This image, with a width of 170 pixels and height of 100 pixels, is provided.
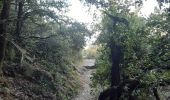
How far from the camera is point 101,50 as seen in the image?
2288 centimetres

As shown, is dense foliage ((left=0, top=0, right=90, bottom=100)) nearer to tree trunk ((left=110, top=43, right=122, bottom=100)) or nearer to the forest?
the forest

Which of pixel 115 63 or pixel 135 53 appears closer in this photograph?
pixel 115 63

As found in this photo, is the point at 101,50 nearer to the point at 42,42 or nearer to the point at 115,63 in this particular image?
the point at 115,63

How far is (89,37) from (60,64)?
538cm

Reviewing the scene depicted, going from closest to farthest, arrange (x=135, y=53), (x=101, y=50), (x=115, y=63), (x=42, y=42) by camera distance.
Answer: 1. (x=115, y=63)
2. (x=135, y=53)
3. (x=101, y=50)
4. (x=42, y=42)

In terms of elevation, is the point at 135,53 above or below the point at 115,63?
above

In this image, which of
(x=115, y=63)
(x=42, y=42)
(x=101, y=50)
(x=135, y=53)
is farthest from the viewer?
(x=42, y=42)

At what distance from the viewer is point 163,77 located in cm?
1542

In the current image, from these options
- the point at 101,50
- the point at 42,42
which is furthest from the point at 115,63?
the point at 42,42

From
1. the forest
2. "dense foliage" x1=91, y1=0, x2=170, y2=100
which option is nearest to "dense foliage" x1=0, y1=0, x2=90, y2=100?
the forest

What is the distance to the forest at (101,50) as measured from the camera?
16125 millimetres

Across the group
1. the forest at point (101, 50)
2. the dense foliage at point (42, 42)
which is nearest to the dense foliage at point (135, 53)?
the forest at point (101, 50)

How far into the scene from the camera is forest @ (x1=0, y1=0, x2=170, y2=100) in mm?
16125

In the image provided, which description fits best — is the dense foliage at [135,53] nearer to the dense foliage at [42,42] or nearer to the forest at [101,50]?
the forest at [101,50]
